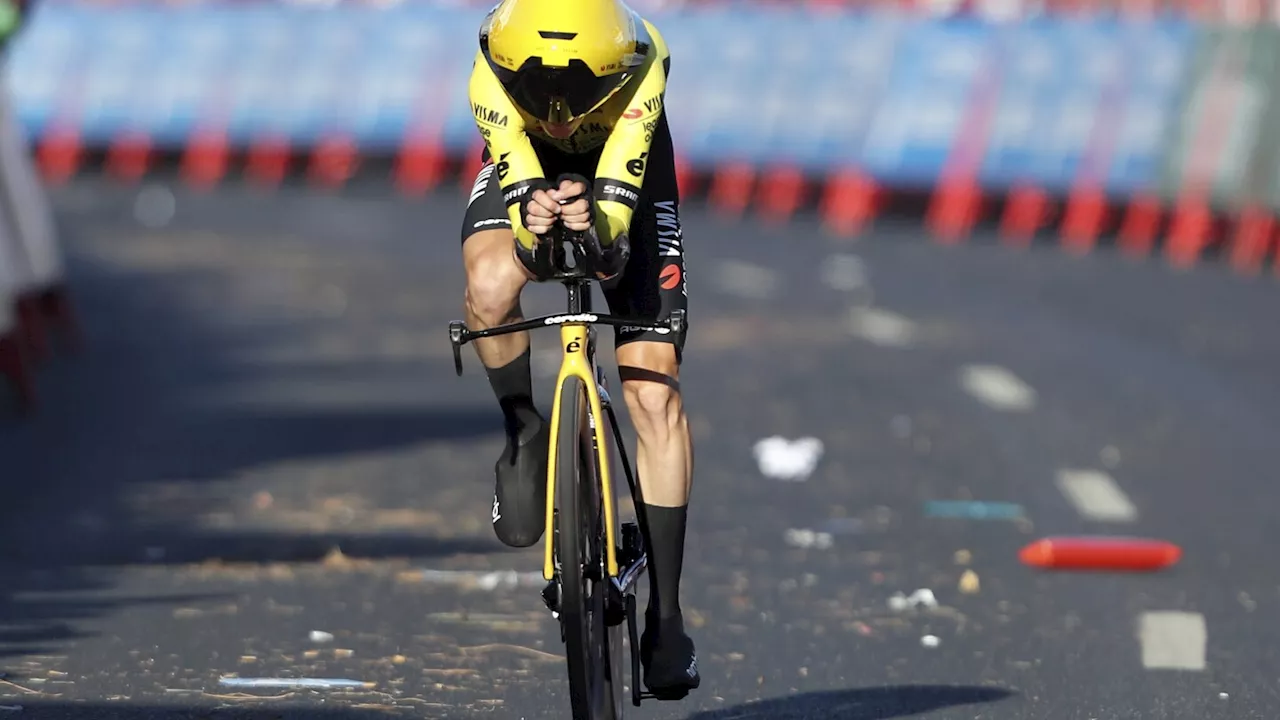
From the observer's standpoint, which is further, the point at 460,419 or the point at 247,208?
the point at 247,208

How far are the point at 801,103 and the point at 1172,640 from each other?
1665 cm

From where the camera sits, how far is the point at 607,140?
20.8ft

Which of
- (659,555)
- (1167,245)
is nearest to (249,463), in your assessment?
(659,555)

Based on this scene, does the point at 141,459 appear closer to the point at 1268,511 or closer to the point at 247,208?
the point at 1268,511

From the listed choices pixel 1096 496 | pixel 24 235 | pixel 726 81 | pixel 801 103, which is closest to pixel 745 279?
pixel 801 103

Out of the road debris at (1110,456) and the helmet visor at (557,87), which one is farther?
the road debris at (1110,456)

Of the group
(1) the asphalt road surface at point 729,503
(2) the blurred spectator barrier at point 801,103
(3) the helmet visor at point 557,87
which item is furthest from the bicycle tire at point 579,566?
(2) the blurred spectator barrier at point 801,103

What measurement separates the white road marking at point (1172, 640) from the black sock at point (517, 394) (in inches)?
87.4

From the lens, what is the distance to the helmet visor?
5992 millimetres

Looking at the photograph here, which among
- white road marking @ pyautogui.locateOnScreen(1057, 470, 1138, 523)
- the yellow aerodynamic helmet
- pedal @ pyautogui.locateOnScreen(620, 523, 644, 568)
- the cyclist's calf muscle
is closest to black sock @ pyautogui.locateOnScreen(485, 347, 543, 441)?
the cyclist's calf muscle

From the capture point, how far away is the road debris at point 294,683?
7203 millimetres

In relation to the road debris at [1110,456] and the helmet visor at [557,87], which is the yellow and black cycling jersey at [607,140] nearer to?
the helmet visor at [557,87]

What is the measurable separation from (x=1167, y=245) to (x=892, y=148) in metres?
2.76

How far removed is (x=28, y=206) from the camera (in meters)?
13.9
